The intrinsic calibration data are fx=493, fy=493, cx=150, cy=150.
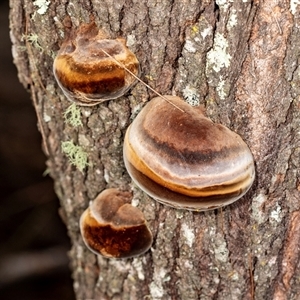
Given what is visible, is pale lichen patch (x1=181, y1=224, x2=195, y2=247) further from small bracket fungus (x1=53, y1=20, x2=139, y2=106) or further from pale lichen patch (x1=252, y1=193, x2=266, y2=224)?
small bracket fungus (x1=53, y1=20, x2=139, y2=106)

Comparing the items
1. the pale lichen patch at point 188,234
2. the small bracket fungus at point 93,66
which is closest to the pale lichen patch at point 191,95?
the small bracket fungus at point 93,66

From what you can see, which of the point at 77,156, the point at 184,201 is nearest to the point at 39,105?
the point at 77,156

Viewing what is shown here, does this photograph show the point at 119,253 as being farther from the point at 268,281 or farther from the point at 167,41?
the point at 167,41

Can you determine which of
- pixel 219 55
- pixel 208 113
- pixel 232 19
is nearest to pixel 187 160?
pixel 208 113

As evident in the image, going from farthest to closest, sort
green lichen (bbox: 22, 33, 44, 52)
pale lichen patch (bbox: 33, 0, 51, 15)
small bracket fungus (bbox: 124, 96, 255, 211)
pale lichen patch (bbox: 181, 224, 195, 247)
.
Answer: pale lichen patch (bbox: 181, 224, 195, 247) < green lichen (bbox: 22, 33, 44, 52) < pale lichen patch (bbox: 33, 0, 51, 15) < small bracket fungus (bbox: 124, 96, 255, 211)

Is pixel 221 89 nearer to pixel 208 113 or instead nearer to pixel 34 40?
pixel 208 113

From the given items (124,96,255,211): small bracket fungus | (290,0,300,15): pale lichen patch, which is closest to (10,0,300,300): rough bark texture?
(290,0,300,15): pale lichen patch

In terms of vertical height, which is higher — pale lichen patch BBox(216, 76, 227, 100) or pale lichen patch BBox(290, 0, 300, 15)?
pale lichen patch BBox(290, 0, 300, 15)
